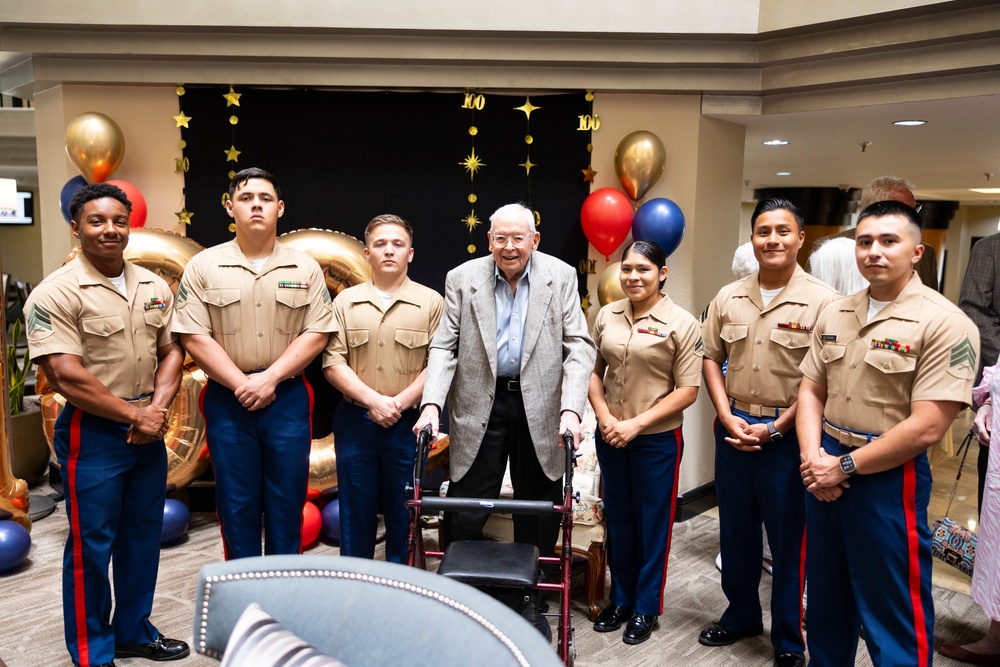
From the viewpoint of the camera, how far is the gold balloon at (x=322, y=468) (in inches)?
168

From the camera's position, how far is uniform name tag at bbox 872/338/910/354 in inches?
91.7

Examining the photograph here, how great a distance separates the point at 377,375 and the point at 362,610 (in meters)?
1.94

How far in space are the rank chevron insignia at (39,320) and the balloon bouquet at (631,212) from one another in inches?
114

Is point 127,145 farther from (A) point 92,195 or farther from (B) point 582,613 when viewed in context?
(B) point 582,613

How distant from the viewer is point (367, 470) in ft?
10.7

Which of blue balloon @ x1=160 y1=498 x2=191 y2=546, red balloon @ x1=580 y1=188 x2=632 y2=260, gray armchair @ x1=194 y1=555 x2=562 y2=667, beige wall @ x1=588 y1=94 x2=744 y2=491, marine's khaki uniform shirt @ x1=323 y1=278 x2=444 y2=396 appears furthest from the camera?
beige wall @ x1=588 y1=94 x2=744 y2=491

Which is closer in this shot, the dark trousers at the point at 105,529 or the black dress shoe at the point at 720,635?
the dark trousers at the point at 105,529

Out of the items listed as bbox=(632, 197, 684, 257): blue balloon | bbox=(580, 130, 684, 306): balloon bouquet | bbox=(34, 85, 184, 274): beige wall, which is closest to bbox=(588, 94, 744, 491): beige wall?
bbox=(580, 130, 684, 306): balloon bouquet

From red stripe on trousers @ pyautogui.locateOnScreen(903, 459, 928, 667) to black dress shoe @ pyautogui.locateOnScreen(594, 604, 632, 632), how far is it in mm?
1326

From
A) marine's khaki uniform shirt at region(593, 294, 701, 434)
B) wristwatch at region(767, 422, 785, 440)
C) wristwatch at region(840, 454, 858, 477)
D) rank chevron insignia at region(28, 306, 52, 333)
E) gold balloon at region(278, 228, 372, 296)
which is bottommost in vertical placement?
wristwatch at region(767, 422, 785, 440)

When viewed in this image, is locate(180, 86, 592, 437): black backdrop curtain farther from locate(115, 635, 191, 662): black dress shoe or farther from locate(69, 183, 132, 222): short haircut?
locate(115, 635, 191, 662): black dress shoe

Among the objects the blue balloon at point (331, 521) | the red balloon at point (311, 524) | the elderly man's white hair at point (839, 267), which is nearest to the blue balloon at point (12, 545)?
the red balloon at point (311, 524)

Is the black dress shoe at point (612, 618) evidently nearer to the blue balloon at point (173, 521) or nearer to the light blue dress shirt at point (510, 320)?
the light blue dress shirt at point (510, 320)

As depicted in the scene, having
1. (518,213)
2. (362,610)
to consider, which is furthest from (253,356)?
(362,610)
